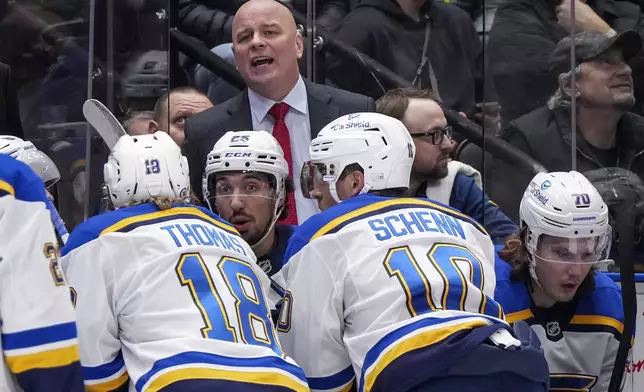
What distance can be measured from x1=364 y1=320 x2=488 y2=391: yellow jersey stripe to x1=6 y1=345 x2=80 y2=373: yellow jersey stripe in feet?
2.43

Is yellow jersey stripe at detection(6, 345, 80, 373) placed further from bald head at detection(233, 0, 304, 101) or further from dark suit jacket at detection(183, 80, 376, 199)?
bald head at detection(233, 0, 304, 101)

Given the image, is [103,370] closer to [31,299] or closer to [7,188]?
[31,299]

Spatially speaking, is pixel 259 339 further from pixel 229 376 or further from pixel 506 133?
pixel 506 133

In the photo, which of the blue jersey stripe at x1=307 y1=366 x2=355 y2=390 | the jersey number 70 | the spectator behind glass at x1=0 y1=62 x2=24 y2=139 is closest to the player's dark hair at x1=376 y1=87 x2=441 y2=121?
the jersey number 70

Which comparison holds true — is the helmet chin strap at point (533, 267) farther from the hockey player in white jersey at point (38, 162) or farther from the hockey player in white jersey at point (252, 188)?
the hockey player in white jersey at point (38, 162)

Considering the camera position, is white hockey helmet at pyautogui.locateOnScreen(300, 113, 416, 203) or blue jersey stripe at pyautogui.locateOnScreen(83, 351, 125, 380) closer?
blue jersey stripe at pyautogui.locateOnScreen(83, 351, 125, 380)

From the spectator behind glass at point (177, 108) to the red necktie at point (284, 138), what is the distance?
40 centimetres

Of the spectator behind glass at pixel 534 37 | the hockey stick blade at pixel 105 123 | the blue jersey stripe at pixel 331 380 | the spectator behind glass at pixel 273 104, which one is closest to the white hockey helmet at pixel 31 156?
the hockey stick blade at pixel 105 123

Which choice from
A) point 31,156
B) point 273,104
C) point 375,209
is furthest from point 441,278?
point 31,156

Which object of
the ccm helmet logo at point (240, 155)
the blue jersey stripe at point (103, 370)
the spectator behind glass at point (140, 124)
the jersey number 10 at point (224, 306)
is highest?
the ccm helmet logo at point (240, 155)

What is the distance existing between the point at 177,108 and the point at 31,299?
186 centimetres

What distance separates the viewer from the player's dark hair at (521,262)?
345 cm

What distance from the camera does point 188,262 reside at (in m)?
2.84

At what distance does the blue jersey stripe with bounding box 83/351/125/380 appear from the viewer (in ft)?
9.27
